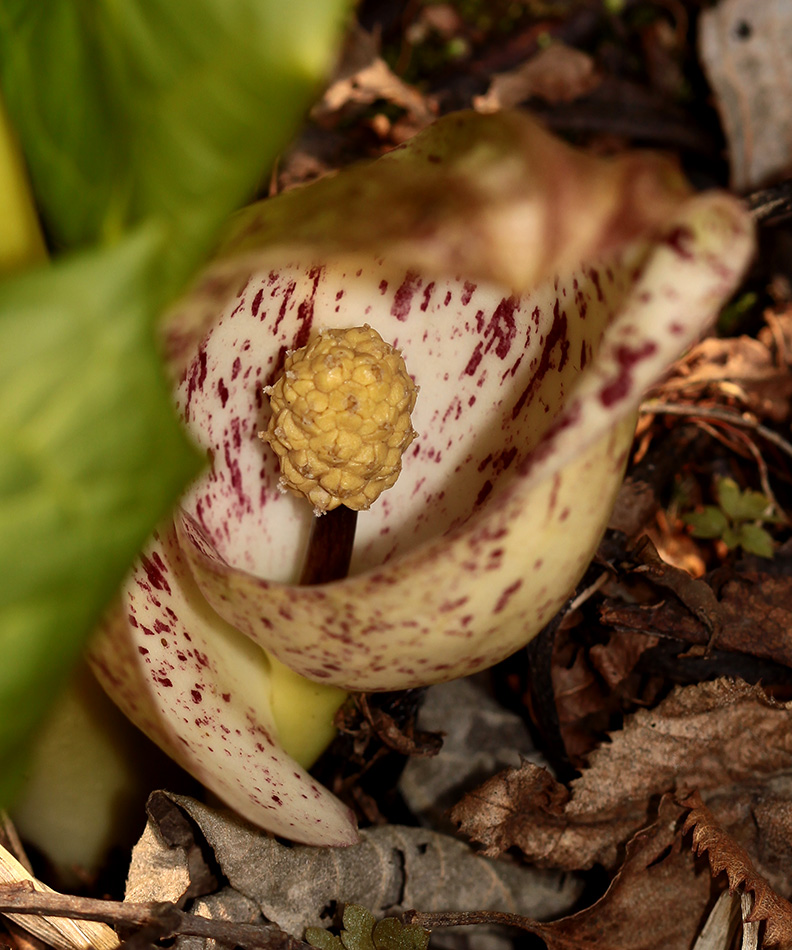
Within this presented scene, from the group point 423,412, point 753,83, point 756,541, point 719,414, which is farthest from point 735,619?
point 753,83

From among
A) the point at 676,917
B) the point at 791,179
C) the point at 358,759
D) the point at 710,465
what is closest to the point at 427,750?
the point at 358,759

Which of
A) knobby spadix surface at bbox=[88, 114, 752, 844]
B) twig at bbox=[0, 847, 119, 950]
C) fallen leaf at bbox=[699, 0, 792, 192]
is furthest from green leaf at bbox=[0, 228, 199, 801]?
fallen leaf at bbox=[699, 0, 792, 192]

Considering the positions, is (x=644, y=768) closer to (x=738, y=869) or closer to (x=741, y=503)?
(x=738, y=869)

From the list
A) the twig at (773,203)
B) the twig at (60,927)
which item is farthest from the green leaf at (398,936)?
the twig at (773,203)

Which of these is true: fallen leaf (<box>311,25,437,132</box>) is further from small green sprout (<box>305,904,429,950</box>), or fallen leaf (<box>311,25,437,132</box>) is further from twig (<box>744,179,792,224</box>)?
small green sprout (<box>305,904,429,950</box>)

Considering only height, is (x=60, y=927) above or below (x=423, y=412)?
below

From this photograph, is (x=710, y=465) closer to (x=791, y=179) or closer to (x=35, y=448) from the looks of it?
(x=791, y=179)
